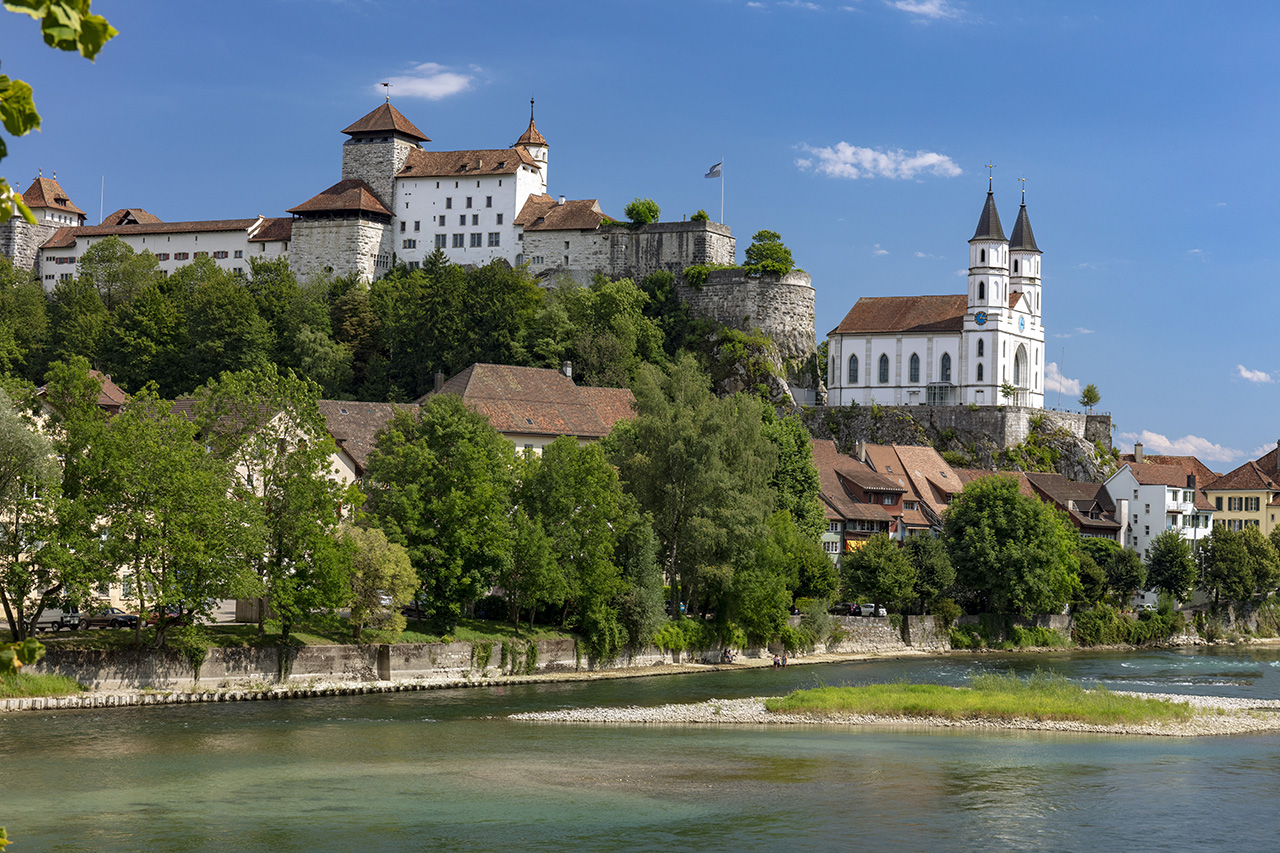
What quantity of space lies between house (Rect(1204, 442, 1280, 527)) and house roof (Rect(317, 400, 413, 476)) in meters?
68.3

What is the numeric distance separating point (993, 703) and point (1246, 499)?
7593 centimetres

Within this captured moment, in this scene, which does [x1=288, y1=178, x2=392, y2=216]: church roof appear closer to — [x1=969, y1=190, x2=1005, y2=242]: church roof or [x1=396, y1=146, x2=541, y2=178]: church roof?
[x1=396, y1=146, x2=541, y2=178]: church roof

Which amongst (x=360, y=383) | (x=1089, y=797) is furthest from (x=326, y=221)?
(x=1089, y=797)

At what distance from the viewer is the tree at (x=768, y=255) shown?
111 meters

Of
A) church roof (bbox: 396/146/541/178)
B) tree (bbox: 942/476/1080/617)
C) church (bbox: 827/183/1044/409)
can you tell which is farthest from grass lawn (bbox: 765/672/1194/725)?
church roof (bbox: 396/146/541/178)

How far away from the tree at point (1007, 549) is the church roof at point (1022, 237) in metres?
45.2

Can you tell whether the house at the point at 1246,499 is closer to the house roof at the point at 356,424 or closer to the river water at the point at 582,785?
the house roof at the point at 356,424

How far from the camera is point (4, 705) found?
4081 centimetres

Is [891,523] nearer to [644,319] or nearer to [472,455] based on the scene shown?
[644,319]

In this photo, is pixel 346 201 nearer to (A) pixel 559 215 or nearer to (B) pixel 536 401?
(A) pixel 559 215

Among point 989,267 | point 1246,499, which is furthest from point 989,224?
point 1246,499

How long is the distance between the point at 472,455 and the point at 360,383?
164 ft

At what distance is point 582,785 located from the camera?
106ft

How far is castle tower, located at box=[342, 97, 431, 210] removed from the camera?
119250 mm
